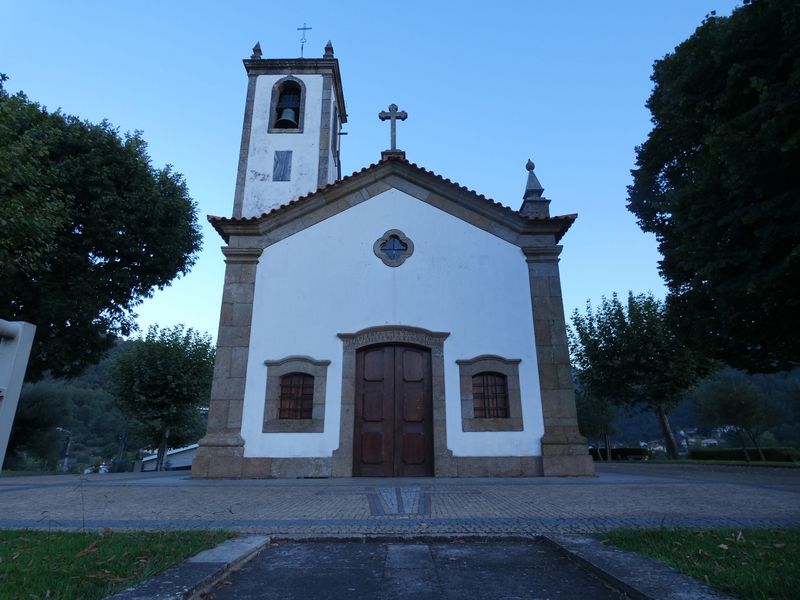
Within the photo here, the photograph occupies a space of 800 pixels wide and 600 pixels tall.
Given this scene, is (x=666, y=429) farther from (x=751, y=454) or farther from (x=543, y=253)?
(x=543, y=253)

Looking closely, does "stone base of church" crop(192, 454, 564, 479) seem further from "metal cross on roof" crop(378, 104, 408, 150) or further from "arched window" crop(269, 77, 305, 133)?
"arched window" crop(269, 77, 305, 133)

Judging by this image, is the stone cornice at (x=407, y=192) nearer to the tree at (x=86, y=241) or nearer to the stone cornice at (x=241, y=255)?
the stone cornice at (x=241, y=255)

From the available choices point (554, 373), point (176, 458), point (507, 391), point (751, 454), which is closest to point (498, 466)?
point (507, 391)

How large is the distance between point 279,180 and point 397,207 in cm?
661

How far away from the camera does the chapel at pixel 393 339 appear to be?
10.9m

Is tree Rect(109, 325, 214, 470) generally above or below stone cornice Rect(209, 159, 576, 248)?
below

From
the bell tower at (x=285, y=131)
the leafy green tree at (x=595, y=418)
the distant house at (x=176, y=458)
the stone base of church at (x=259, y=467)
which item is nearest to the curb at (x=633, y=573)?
the stone base of church at (x=259, y=467)

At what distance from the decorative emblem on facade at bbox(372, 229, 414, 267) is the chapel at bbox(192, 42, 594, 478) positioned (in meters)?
0.04

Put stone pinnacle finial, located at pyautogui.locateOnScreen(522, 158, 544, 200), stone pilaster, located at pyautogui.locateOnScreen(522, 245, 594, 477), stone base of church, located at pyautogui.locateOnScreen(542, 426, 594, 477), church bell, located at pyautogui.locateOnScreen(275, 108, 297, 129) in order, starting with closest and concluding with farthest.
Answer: stone base of church, located at pyautogui.locateOnScreen(542, 426, 594, 477)
stone pilaster, located at pyautogui.locateOnScreen(522, 245, 594, 477)
stone pinnacle finial, located at pyautogui.locateOnScreen(522, 158, 544, 200)
church bell, located at pyautogui.locateOnScreen(275, 108, 297, 129)

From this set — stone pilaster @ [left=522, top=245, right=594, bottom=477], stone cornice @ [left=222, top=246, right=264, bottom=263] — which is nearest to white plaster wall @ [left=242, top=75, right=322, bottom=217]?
stone cornice @ [left=222, top=246, right=264, bottom=263]

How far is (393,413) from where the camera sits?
37.2 feet

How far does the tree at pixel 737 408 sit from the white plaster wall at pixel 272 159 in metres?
25.3

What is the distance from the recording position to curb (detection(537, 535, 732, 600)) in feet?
8.11

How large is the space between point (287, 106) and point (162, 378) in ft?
43.3
